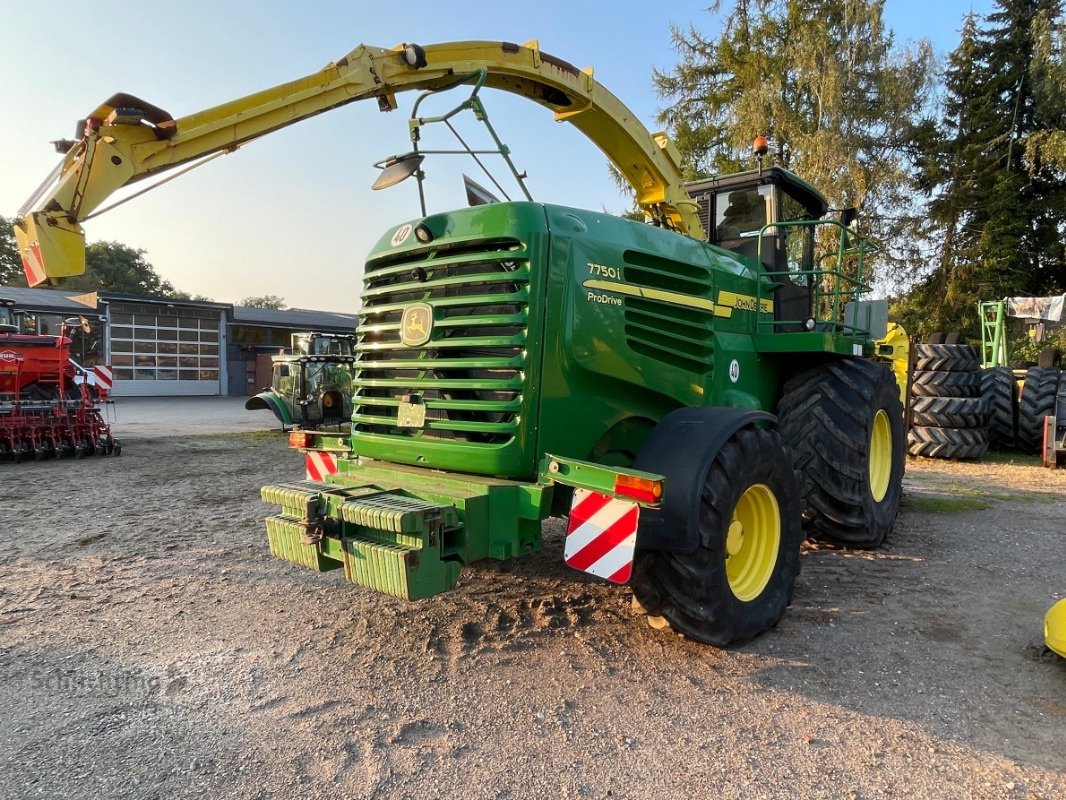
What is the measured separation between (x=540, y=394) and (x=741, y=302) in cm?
207

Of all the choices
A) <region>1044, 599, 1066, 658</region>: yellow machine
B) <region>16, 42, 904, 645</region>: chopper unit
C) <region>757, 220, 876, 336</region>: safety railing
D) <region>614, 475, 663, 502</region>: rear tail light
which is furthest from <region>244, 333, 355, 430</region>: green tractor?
<region>1044, 599, 1066, 658</region>: yellow machine

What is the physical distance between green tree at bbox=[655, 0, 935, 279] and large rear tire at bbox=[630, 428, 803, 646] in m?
16.5

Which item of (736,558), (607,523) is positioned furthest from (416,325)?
(736,558)

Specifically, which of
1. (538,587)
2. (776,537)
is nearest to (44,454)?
(538,587)

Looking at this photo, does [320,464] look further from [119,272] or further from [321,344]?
[119,272]

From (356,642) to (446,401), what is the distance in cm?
133

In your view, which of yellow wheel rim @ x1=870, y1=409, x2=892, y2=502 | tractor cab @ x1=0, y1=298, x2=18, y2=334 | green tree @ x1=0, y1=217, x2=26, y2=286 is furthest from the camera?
green tree @ x1=0, y1=217, x2=26, y2=286

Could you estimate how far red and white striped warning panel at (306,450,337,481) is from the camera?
13.6ft

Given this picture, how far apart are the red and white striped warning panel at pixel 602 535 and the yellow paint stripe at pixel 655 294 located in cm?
111

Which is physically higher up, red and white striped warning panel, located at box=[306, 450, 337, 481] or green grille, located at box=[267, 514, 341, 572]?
red and white striped warning panel, located at box=[306, 450, 337, 481]

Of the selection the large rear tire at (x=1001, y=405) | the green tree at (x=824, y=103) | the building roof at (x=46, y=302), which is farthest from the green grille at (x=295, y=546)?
the building roof at (x=46, y=302)

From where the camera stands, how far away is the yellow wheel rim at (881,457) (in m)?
5.66

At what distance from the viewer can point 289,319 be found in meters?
36.2

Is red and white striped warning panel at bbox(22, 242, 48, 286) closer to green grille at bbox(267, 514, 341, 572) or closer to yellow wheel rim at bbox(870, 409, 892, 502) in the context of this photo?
green grille at bbox(267, 514, 341, 572)
